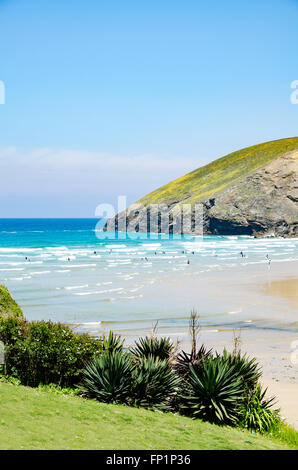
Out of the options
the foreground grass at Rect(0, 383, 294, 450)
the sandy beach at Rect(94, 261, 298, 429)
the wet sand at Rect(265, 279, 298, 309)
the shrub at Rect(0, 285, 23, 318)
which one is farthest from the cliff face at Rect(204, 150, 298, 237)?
the foreground grass at Rect(0, 383, 294, 450)

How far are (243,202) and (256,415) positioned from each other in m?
127

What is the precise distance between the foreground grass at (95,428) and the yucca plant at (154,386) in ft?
1.21

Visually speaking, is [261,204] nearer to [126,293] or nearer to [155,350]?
[126,293]

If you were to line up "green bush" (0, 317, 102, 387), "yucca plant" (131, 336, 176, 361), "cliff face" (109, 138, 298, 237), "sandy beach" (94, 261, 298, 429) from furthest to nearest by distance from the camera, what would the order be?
"cliff face" (109, 138, 298, 237) → "sandy beach" (94, 261, 298, 429) → "yucca plant" (131, 336, 176, 361) → "green bush" (0, 317, 102, 387)

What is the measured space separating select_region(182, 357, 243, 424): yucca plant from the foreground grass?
0.34 meters

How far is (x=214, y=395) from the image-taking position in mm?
9000

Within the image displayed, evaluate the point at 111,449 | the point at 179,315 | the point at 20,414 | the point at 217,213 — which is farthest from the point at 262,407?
the point at 217,213

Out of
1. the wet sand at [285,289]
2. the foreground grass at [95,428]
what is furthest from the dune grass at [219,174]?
the foreground grass at [95,428]

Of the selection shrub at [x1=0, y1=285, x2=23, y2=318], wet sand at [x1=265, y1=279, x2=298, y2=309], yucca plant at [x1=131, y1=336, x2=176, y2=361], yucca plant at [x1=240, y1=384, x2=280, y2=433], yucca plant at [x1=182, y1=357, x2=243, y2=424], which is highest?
shrub at [x1=0, y1=285, x2=23, y2=318]

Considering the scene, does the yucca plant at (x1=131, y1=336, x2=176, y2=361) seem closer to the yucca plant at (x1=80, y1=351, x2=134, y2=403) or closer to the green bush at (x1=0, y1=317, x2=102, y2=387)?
the green bush at (x1=0, y1=317, x2=102, y2=387)

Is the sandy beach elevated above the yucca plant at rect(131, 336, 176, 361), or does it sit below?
below

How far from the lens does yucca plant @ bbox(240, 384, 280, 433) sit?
8906mm

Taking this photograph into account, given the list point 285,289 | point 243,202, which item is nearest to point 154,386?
point 285,289

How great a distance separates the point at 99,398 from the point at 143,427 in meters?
1.68
